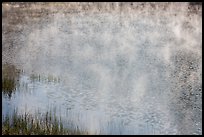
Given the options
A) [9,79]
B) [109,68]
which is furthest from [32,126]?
[109,68]

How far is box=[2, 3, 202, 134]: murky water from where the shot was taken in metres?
19.0

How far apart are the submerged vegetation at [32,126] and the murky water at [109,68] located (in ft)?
2.31

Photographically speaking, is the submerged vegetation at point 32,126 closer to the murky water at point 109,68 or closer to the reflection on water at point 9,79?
the murky water at point 109,68

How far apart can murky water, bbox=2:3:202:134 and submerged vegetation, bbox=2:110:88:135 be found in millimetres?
705

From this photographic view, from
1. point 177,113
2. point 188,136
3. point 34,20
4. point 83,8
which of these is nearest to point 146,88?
point 177,113

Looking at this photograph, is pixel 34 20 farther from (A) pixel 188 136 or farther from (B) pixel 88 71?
(A) pixel 188 136

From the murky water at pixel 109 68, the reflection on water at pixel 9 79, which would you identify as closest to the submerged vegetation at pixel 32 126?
the murky water at pixel 109 68

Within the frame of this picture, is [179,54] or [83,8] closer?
[179,54]

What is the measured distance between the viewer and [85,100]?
2056 cm

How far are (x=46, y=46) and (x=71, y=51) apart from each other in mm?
2853

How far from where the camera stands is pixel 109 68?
2606cm

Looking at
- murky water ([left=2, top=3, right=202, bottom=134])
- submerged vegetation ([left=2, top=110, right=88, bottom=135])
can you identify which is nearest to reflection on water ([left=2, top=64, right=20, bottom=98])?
murky water ([left=2, top=3, right=202, bottom=134])

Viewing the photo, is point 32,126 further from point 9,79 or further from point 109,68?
point 109,68

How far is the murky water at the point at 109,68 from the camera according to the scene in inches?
747
